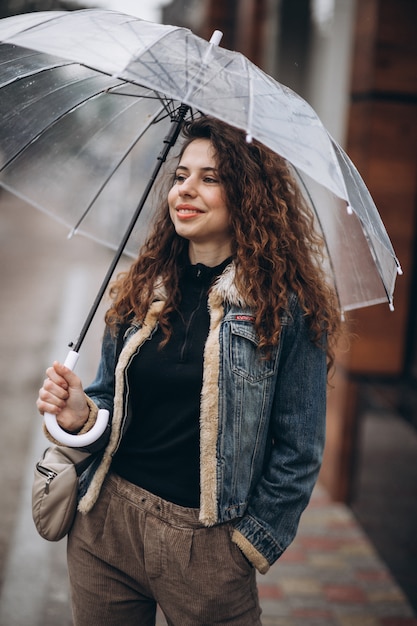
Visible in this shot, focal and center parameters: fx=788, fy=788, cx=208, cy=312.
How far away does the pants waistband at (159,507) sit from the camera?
245cm

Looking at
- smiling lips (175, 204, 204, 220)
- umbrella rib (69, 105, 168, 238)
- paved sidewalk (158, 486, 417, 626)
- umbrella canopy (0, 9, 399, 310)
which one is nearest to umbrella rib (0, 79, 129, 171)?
umbrella canopy (0, 9, 399, 310)

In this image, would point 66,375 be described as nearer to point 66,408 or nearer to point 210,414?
point 66,408

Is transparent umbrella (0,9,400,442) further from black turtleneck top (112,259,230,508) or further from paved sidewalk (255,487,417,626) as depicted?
paved sidewalk (255,487,417,626)

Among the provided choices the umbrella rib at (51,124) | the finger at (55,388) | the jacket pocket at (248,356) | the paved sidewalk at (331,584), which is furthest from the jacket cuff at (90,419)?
the paved sidewalk at (331,584)

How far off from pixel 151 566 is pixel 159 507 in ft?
0.60

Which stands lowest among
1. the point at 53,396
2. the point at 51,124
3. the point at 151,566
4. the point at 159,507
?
the point at 151,566

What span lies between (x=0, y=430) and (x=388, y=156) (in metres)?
3.76

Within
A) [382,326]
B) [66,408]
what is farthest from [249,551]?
[382,326]

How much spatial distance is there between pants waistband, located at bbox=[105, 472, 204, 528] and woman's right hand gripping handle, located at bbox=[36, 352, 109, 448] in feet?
0.73

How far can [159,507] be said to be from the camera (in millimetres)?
2469

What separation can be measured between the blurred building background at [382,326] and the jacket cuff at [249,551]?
92.4 inches

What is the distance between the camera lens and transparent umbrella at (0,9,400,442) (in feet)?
7.29

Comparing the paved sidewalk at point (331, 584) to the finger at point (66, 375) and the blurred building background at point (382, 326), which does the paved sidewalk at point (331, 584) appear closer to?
the blurred building background at point (382, 326)

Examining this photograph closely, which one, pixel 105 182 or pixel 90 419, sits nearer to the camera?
pixel 90 419
